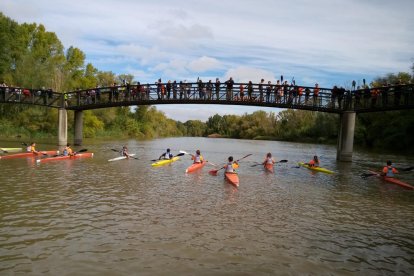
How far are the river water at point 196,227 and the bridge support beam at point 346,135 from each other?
14922 millimetres

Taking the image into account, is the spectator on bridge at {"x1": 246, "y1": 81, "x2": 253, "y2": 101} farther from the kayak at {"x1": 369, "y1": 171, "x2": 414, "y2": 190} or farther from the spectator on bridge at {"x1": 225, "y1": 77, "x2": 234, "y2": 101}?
the kayak at {"x1": 369, "y1": 171, "x2": 414, "y2": 190}

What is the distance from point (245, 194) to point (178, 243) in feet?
24.3

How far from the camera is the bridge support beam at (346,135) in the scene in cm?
3350

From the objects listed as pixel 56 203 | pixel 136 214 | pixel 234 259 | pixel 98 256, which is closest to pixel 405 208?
pixel 234 259

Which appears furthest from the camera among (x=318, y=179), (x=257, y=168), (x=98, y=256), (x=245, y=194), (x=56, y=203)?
(x=257, y=168)

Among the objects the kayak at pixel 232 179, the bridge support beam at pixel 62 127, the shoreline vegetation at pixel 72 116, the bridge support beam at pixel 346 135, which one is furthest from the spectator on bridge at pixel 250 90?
the shoreline vegetation at pixel 72 116

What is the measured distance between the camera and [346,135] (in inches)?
1321

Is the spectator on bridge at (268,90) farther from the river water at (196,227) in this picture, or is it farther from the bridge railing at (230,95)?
the river water at (196,227)

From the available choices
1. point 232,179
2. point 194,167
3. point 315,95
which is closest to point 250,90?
point 315,95

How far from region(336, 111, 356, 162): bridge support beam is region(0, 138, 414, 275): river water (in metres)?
14.9

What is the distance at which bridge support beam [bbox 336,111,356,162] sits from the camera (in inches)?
1319

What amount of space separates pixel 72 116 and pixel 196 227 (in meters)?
50.6

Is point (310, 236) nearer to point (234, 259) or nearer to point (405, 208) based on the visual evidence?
point (234, 259)

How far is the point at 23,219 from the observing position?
34.9 ft
